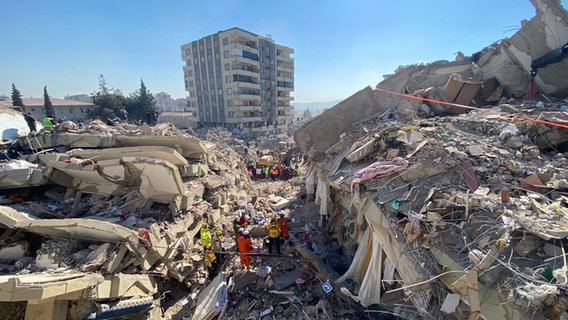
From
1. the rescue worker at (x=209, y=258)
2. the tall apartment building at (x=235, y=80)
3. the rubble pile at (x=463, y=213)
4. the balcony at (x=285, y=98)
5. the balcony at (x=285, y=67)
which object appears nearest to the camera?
the rubble pile at (x=463, y=213)

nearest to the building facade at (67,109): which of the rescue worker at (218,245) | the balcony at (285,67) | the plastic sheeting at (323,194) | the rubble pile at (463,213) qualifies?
the balcony at (285,67)

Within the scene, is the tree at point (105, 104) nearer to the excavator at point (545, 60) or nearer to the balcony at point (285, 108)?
the balcony at point (285, 108)

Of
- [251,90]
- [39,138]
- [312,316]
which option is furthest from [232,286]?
[251,90]

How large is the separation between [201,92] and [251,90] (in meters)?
7.77

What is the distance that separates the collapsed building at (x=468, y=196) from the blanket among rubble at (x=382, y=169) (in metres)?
0.02

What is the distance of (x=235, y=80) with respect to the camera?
110ft

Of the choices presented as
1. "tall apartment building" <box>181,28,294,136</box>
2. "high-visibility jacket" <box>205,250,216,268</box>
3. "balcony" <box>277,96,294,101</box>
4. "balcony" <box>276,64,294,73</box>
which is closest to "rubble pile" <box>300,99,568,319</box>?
"high-visibility jacket" <box>205,250,216,268</box>

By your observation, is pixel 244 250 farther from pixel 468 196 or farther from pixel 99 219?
pixel 468 196

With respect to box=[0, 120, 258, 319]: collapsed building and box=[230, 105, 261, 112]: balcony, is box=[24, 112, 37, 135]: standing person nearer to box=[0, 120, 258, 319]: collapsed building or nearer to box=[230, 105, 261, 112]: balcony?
box=[0, 120, 258, 319]: collapsed building

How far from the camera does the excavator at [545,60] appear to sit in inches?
242

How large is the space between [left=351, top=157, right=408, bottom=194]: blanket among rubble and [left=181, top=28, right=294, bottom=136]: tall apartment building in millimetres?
31153

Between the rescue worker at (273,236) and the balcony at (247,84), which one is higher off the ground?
the balcony at (247,84)

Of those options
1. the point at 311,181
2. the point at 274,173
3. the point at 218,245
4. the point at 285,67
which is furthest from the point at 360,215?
the point at 285,67

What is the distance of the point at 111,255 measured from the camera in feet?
15.3
